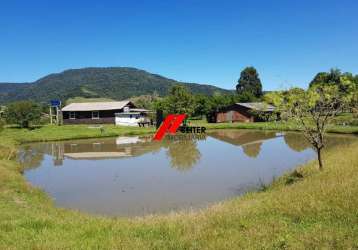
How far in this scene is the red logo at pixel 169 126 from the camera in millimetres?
36781

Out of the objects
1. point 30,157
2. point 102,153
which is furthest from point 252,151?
point 30,157

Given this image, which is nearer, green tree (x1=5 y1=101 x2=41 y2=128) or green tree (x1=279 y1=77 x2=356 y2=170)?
green tree (x1=279 y1=77 x2=356 y2=170)

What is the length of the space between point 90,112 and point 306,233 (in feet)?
178

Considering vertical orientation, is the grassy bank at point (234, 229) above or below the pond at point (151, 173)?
above

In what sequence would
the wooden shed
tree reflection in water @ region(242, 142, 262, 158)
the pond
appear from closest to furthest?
the pond, tree reflection in water @ region(242, 142, 262, 158), the wooden shed

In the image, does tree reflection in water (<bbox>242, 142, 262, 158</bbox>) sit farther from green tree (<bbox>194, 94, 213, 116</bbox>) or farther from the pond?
green tree (<bbox>194, 94, 213, 116</bbox>)

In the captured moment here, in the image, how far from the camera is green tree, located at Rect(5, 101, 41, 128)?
4781 centimetres

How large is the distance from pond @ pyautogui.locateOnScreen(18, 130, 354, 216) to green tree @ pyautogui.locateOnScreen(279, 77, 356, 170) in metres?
2.99

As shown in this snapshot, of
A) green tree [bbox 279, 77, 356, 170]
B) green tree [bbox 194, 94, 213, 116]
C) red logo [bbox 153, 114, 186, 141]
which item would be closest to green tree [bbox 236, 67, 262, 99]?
green tree [bbox 194, 94, 213, 116]

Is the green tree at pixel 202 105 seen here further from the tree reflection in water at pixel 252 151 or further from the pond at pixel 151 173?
the tree reflection in water at pixel 252 151

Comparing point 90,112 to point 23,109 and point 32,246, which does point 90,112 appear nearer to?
point 23,109

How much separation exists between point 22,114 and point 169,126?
20771 millimetres

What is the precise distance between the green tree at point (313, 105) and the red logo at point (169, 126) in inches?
910

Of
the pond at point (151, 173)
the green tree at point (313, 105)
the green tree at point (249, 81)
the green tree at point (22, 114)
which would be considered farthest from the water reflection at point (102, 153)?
the green tree at point (249, 81)
